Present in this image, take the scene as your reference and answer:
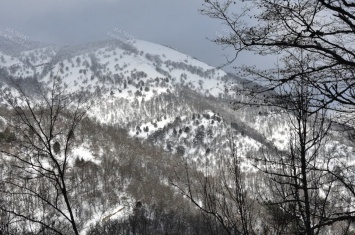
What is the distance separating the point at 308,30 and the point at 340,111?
1.21 meters

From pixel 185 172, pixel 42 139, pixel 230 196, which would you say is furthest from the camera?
pixel 185 172

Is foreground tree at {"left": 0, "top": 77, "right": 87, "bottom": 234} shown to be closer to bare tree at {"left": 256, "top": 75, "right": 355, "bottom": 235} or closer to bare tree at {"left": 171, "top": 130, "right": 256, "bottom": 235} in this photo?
bare tree at {"left": 171, "top": 130, "right": 256, "bottom": 235}

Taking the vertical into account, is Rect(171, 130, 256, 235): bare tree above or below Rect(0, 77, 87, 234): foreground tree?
below

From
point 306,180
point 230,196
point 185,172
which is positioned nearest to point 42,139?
point 230,196

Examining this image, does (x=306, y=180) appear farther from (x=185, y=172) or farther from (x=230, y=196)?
(x=185, y=172)

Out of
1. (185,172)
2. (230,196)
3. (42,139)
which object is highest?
(185,172)

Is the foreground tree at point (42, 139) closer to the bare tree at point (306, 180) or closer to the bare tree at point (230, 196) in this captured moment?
the bare tree at point (230, 196)

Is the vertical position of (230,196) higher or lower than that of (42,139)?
lower

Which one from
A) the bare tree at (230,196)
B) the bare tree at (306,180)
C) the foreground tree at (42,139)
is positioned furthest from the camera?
the foreground tree at (42,139)

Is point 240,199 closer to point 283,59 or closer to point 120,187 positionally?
point 283,59

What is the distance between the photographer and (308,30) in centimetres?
511

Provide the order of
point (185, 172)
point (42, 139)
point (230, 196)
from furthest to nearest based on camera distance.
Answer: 1. point (185, 172)
2. point (230, 196)
3. point (42, 139)

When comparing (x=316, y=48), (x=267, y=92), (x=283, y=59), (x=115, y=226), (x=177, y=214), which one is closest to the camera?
(x=316, y=48)

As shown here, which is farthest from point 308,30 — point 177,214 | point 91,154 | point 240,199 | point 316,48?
point 91,154
